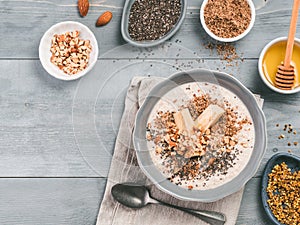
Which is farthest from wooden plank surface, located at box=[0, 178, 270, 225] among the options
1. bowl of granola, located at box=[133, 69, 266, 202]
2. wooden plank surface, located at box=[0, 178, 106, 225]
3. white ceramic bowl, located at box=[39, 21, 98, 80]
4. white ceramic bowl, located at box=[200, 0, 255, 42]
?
white ceramic bowl, located at box=[200, 0, 255, 42]

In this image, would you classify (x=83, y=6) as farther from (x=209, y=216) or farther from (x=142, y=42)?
(x=209, y=216)

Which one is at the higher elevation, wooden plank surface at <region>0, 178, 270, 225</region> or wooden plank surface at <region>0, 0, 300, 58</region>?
wooden plank surface at <region>0, 0, 300, 58</region>

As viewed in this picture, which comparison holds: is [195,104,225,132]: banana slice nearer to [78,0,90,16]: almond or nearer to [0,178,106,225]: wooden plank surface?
[0,178,106,225]: wooden plank surface

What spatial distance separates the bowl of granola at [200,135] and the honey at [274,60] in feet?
0.49

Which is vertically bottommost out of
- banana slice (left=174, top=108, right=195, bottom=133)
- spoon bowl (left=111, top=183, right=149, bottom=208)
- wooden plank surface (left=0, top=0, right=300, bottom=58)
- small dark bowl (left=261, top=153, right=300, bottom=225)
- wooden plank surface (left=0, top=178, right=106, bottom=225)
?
wooden plank surface (left=0, top=178, right=106, bottom=225)

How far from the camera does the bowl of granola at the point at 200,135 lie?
158cm

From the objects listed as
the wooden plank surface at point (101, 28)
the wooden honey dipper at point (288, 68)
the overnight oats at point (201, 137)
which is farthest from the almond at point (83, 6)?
the wooden honey dipper at point (288, 68)

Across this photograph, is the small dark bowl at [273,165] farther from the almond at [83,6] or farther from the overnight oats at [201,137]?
the almond at [83,6]

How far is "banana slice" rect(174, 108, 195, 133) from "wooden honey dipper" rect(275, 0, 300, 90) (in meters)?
0.31

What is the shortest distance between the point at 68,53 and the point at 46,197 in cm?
47

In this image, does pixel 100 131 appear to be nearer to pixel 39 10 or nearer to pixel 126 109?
pixel 126 109

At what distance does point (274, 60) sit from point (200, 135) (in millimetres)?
361

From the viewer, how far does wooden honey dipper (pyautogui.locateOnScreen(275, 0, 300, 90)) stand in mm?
1604

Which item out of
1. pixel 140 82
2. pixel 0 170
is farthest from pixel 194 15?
pixel 0 170
